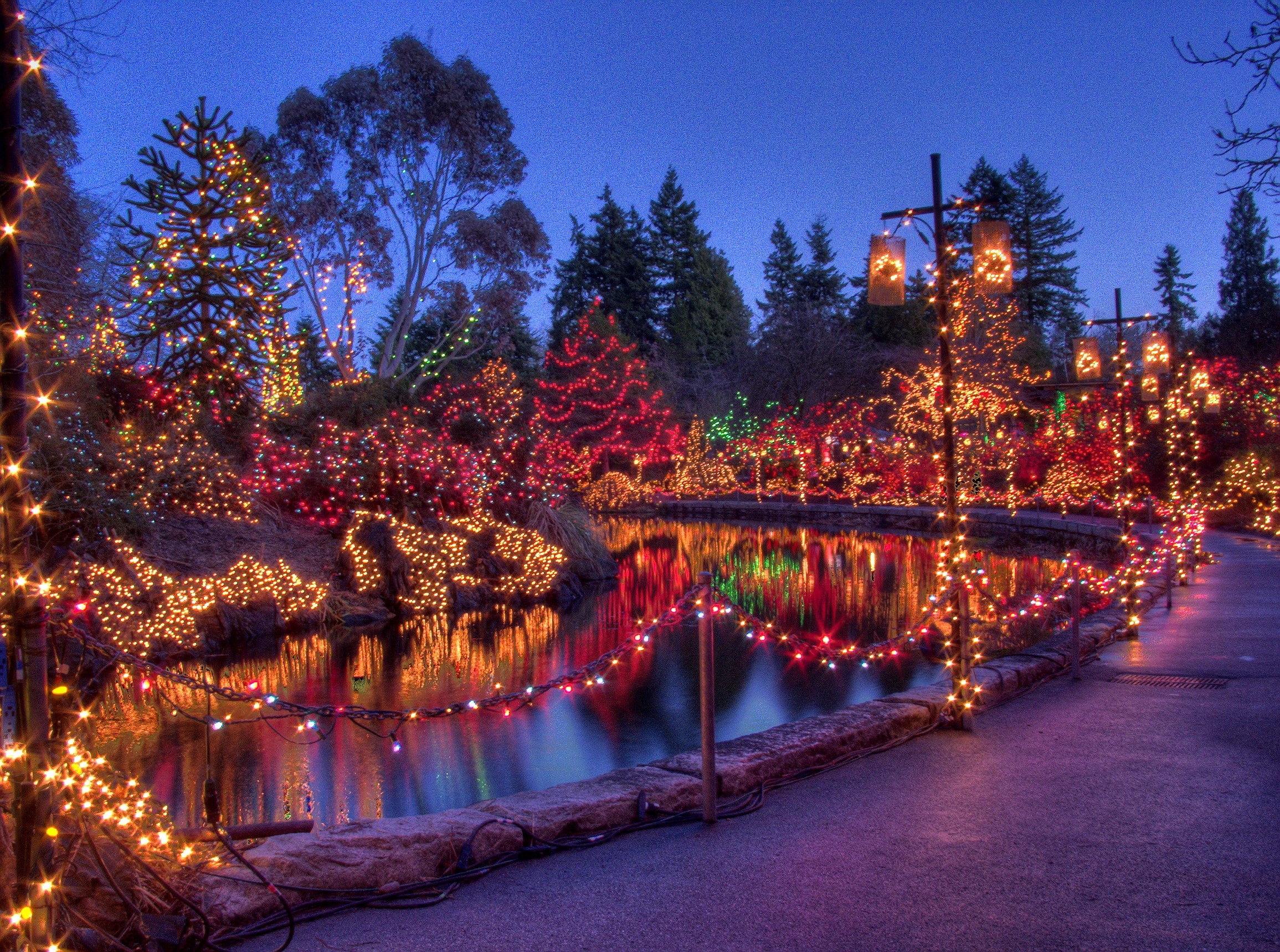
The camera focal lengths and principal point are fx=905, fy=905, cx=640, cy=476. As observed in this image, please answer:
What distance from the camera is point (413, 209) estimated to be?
2692 cm

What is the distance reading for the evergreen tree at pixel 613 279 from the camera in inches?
2101

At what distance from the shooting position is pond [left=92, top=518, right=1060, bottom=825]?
7.62 meters

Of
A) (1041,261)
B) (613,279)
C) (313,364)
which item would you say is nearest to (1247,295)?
(1041,261)

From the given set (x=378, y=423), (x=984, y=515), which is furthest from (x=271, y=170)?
(x=984, y=515)

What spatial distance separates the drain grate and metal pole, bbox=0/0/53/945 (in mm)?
7461

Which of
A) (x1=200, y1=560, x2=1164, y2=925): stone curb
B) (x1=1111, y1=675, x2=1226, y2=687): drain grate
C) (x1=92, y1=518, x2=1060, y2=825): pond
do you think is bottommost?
(x1=92, y1=518, x2=1060, y2=825): pond

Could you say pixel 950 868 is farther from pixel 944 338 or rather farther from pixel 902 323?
pixel 902 323

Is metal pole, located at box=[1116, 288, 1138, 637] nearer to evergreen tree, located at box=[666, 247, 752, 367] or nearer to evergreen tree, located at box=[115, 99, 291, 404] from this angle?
evergreen tree, located at box=[115, 99, 291, 404]

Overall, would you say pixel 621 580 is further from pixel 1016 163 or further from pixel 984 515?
pixel 1016 163

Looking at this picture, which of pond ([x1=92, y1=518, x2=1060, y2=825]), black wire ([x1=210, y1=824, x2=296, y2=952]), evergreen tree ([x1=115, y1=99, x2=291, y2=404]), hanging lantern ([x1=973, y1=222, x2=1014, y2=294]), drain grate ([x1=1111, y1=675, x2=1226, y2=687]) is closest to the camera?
black wire ([x1=210, y1=824, x2=296, y2=952])

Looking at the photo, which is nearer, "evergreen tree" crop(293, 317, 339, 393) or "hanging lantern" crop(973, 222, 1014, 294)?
"hanging lantern" crop(973, 222, 1014, 294)

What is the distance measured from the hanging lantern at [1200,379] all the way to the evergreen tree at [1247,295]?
58.1ft

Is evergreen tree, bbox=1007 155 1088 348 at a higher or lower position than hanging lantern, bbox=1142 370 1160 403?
higher

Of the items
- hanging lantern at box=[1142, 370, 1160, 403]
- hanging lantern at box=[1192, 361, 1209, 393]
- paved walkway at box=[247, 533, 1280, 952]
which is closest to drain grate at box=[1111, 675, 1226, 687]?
paved walkway at box=[247, 533, 1280, 952]
